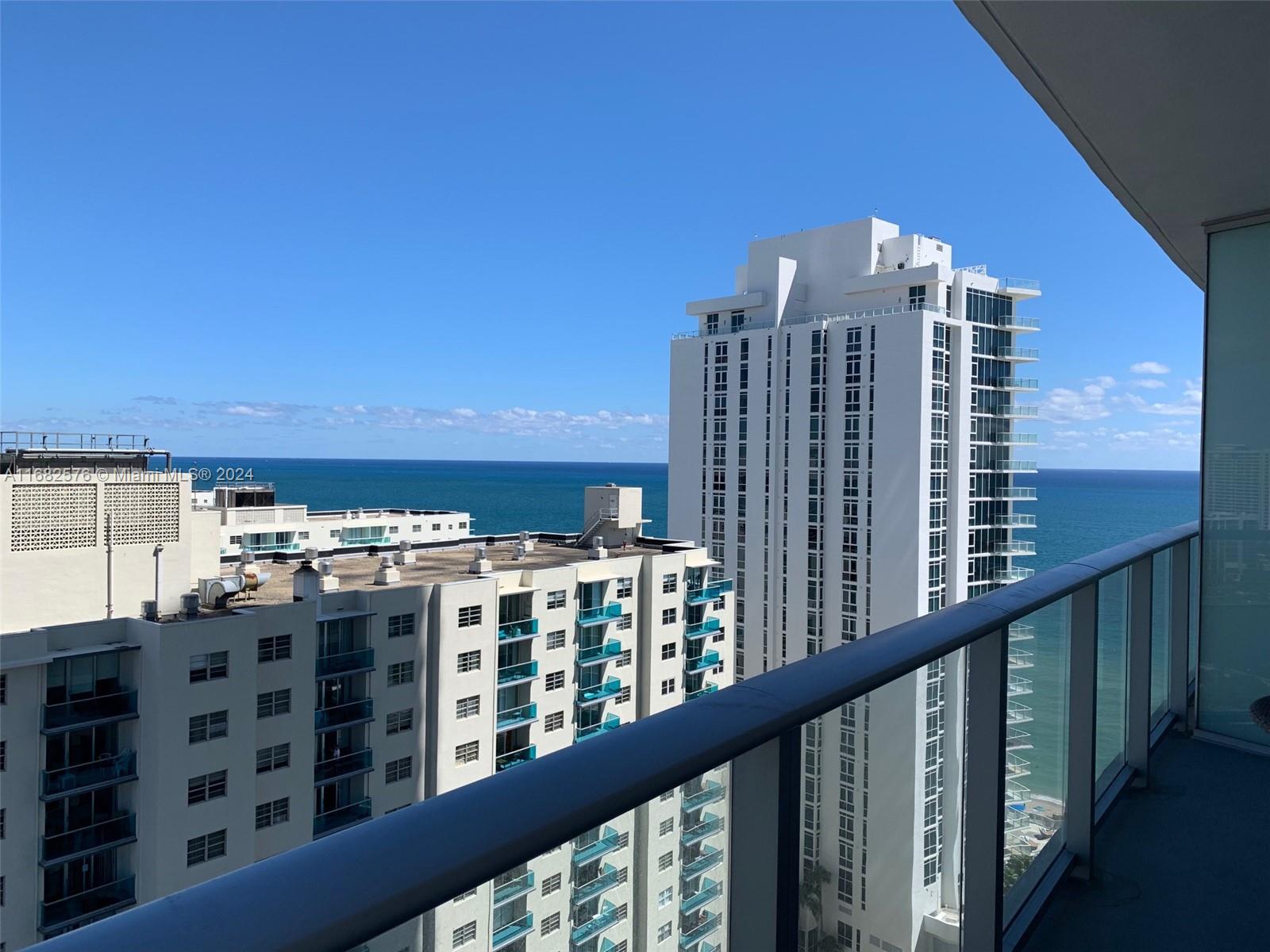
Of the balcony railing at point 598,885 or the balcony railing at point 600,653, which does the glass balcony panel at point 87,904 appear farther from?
the balcony railing at point 598,885

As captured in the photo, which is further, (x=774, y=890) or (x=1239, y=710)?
(x=1239, y=710)

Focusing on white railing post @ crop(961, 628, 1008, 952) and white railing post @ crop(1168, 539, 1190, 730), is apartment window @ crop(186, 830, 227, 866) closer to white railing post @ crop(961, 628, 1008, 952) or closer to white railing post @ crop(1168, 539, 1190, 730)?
white railing post @ crop(1168, 539, 1190, 730)

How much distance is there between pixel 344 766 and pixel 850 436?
1785 centimetres

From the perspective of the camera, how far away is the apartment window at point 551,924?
600 mm

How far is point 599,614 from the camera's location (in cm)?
1653

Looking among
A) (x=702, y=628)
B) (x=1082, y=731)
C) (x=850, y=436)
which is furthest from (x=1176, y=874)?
(x=850, y=436)

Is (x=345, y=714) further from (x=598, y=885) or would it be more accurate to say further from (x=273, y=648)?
(x=598, y=885)

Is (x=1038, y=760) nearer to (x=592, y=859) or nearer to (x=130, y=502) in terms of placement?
(x=592, y=859)

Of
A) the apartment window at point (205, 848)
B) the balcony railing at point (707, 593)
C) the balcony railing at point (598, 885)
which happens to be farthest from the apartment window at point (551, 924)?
the balcony railing at point (707, 593)

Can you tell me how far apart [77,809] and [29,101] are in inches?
1214

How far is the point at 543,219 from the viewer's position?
61.3 m

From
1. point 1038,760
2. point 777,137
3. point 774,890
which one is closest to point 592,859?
point 774,890

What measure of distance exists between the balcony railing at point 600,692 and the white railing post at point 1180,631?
1437 centimetres

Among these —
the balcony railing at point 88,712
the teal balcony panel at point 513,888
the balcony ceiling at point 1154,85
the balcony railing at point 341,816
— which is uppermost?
the balcony ceiling at point 1154,85
